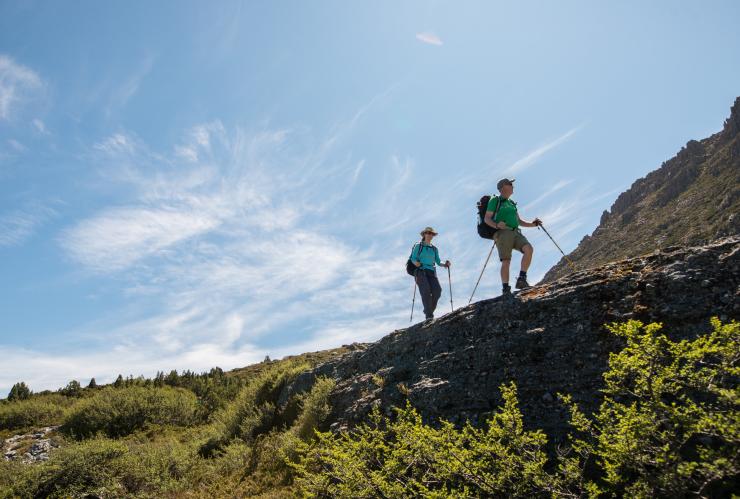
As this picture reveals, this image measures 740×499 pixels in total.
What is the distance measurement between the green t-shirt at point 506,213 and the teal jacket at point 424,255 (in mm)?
2610

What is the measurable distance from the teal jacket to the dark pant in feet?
0.59

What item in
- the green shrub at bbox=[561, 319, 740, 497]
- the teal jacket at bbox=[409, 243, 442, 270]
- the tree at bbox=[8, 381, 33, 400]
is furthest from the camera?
the tree at bbox=[8, 381, 33, 400]

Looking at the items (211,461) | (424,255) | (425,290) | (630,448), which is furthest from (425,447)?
(211,461)

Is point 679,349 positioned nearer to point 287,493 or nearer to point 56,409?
point 287,493

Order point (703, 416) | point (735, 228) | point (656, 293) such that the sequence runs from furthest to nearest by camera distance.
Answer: point (735, 228), point (656, 293), point (703, 416)

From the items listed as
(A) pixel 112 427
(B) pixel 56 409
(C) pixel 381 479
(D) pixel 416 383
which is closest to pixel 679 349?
(C) pixel 381 479

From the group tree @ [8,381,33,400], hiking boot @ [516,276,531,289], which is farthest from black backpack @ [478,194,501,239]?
tree @ [8,381,33,400]

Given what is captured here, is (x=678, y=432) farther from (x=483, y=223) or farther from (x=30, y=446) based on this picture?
(x=30, y=446)

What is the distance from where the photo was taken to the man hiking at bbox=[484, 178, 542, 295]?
803 centimetres

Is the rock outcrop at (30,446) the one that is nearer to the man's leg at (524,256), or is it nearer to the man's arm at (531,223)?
the man's leg at (524,256)

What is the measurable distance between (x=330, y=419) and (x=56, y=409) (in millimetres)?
19412

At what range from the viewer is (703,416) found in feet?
10.7

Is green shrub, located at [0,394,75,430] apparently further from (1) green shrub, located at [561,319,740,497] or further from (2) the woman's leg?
(1) green shrub, located at [561,319,740,497]

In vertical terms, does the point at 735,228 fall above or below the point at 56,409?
above
